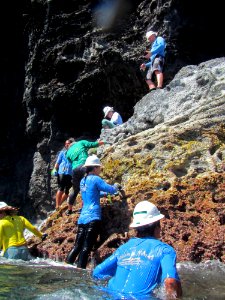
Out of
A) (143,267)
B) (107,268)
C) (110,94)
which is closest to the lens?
(143,267)

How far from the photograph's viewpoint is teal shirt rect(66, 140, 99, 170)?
28.6 feet

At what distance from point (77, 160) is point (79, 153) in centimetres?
14

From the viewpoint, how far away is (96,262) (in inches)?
267

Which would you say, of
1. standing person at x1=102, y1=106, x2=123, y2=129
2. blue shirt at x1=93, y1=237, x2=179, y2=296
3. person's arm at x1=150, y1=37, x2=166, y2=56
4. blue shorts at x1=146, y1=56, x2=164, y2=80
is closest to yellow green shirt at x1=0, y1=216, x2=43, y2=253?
blue shirt at x1=93, y1=237, x2=179, y2=296

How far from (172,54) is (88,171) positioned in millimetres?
8631

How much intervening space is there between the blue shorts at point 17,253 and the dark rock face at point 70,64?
8.75m

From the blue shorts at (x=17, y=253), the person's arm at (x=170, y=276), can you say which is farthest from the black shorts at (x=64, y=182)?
the person's arm at (x=170, y=276)

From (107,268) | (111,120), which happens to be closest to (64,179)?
(111,120)

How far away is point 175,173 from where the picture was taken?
748 centimetres

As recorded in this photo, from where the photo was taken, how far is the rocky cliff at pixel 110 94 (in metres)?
7.76

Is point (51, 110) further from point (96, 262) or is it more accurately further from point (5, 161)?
point (96, 262)

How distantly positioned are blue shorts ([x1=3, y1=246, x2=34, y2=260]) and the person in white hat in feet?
10.2

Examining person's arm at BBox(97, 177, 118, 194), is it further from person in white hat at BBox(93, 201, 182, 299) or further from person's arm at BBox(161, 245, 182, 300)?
person's arm at BBox(161, 245, 182, 300)

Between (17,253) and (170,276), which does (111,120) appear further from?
(170,276)
